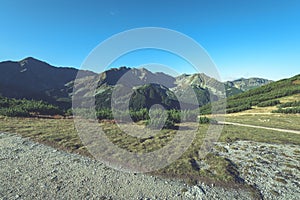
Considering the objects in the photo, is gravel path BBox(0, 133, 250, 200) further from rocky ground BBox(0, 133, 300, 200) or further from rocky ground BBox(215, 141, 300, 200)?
rocky ground BBox(215, 141, 300, 200)

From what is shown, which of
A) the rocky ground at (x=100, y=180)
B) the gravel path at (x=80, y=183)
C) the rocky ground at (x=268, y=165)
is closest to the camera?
the gravel path at (x=80, y=183)

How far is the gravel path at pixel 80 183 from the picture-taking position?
23.9 feet

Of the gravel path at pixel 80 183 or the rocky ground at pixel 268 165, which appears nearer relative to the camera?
the gravel path at pixel 80 183

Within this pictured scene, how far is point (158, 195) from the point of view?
7.48m

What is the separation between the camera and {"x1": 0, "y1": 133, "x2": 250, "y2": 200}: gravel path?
287 inches

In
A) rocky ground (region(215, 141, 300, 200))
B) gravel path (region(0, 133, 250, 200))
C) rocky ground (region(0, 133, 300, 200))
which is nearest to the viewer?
gravel path (region(0, 133, 250, 200))

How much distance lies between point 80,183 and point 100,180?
85cm

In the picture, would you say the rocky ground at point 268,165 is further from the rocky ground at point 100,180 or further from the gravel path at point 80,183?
the gravel path at point 80,183

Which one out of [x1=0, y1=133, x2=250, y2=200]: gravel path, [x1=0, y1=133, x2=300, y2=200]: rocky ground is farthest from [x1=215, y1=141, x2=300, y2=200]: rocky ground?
[x1=0, y1=133, x2=250, y2=200]: gravel path

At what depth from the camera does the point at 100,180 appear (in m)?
8.41

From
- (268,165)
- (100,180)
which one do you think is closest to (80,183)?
(100,180)

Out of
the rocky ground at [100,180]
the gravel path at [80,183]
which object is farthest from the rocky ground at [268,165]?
the gravel path at [80,183]

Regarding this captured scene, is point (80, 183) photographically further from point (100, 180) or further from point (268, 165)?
point (268, 165)

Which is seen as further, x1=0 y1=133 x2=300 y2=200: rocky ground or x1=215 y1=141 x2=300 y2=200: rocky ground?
x1=215 y1=141 x2=300 y2=200: rocky ground
